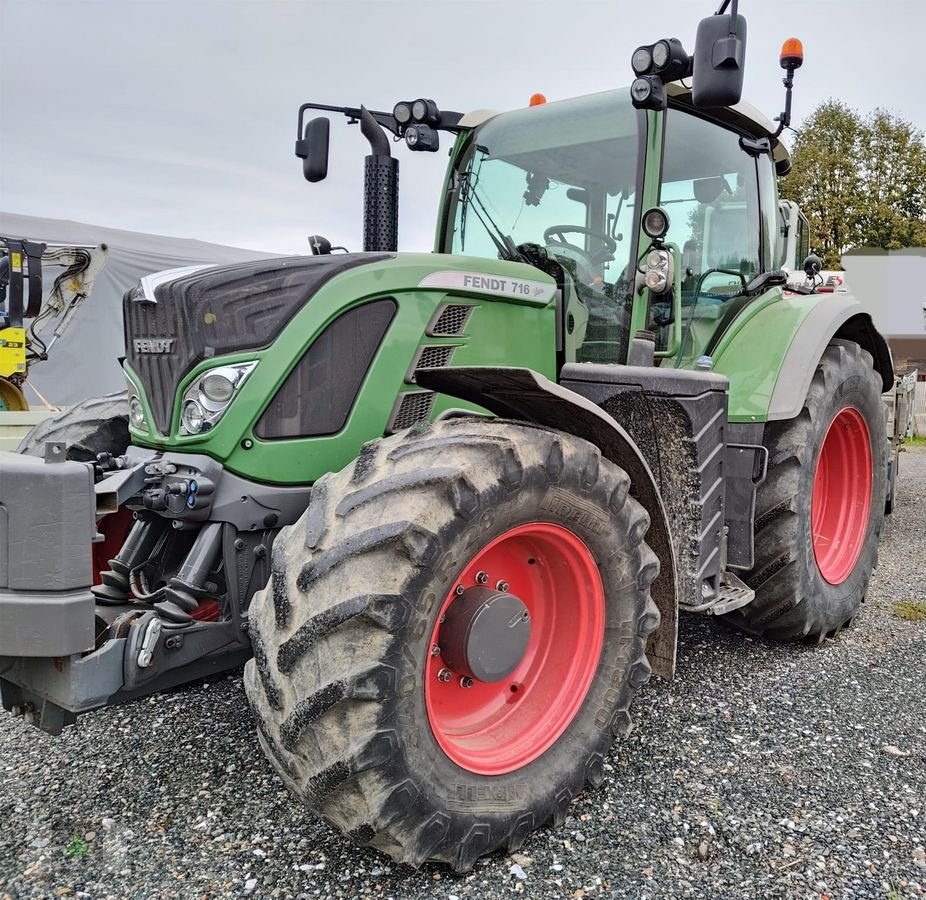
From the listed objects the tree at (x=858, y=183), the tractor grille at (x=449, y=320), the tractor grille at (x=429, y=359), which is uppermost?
the tree at (x=858, y=183)

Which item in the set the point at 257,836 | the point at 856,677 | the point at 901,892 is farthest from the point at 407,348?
the point at 856,677

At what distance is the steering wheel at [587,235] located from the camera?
3326 millimetres

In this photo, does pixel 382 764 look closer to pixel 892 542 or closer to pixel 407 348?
pixel 407 348

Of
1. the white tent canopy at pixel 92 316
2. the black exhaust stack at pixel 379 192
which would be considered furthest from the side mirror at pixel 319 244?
the white tent canopy at pixel 92 316

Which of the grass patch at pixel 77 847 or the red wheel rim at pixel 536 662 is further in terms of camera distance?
the red wheel rim at pixel 536 662

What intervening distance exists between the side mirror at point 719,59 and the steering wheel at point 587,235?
78cm

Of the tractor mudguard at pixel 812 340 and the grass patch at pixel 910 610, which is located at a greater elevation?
the tractor mudguard at pixel 812 340

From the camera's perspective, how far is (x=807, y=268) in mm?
4859

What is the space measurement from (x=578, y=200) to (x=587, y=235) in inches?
5.8

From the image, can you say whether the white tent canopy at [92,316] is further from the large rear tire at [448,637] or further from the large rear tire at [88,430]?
the large rear tire at [448,637]

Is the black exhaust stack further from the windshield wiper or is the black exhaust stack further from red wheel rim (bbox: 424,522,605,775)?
red wheel rim (bbox: 424,522,605,775)

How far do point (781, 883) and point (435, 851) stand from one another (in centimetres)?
92

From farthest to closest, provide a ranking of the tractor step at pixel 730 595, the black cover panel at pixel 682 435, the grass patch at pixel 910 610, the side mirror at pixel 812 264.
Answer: the side mirror at pixel 812 264
the grass patch at pixel 910 610
the tractor step at pixel 730 595
the black cover panel at pixel 682 435

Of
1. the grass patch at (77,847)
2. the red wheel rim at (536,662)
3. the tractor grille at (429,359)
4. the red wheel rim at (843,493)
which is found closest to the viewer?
the grass patch at (77,847)
